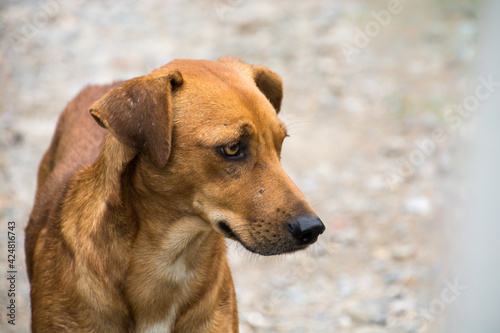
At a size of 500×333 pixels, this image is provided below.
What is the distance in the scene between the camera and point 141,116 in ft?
10.2

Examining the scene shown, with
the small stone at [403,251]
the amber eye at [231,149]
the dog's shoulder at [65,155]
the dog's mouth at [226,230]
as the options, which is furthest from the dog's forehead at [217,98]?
the small stone at [403,251]

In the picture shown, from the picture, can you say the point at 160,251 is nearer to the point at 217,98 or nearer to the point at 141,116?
the point at 141,116

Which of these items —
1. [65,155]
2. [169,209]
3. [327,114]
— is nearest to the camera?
[169,209]

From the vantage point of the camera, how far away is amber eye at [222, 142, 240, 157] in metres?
3.19

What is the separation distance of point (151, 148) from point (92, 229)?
613mm

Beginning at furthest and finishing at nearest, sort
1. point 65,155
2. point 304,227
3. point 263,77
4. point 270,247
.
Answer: point 65,155 → point 263,77 → point 270,247 → point 304,227

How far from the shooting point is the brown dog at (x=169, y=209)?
3.16 meters

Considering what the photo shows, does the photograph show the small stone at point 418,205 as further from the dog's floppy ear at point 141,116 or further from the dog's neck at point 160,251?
the dog's floppy ear at point 141,116

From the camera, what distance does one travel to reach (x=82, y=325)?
3.39 m

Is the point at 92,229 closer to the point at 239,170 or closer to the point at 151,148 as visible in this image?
the point at 151,148

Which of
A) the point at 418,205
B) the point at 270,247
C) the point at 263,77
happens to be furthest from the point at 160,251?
the point at 418,205

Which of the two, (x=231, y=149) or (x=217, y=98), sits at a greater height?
(x=217, y=98)

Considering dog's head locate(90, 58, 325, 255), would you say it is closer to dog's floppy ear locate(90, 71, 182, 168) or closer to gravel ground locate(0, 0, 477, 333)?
dog's floppy ear locate(90, 71, 182, 168)

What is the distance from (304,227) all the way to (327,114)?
18.0 ft
